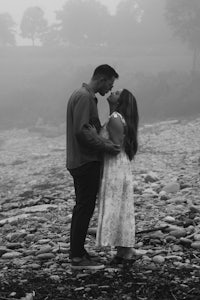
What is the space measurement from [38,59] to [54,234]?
226 feet

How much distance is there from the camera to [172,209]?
8078 millimetres

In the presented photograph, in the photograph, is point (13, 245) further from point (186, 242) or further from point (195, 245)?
point (195, 245)

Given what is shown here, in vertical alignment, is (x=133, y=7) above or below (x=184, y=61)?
above

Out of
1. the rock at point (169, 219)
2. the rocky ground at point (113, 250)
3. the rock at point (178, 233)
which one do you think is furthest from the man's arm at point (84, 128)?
the rock at point (169, 219)

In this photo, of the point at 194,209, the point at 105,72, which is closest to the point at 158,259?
the point at 105,72

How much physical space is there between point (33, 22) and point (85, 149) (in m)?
77.3

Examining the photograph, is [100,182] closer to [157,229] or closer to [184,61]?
[157,229]

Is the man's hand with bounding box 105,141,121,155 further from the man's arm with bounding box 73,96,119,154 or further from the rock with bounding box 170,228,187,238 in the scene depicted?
the rock with bounding box 170,228,187,238

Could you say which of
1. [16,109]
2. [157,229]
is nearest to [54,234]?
[157,229]

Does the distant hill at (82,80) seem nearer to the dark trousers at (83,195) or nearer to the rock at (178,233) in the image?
the rock at (178,233)

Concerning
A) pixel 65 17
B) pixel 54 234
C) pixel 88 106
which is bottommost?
pixel 54 234

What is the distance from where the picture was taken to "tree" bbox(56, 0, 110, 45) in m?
69.3

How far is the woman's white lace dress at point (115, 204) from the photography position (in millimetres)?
5254

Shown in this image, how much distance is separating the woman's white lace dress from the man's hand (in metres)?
0.12
